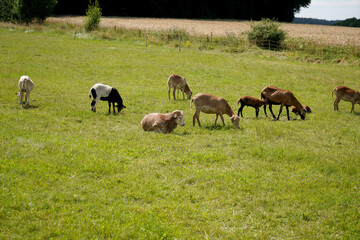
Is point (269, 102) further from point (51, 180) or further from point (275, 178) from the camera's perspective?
point (51, 180)

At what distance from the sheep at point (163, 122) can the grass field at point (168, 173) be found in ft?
1.33

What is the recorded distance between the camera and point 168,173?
9.10 m

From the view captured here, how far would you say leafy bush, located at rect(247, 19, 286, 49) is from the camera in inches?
1604

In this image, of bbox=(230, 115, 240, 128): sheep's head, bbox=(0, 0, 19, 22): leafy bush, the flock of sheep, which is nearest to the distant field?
bbox=(0, 0, 19, 22): leafy bush

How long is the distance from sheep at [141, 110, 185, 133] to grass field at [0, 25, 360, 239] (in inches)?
16.0

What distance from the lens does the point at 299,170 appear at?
9766 millimetres

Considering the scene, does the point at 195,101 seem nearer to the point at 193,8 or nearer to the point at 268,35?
the point at 268,35

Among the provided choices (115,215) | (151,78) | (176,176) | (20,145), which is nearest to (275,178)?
(176,176)

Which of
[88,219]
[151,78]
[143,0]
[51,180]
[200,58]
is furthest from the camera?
[143,0]

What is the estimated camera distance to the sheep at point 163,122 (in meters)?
12.5

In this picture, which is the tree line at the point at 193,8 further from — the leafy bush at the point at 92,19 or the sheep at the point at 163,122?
the sheep at the point at 163,122

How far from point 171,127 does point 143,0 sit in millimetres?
88755

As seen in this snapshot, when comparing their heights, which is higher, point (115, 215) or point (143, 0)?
point (143, 0)

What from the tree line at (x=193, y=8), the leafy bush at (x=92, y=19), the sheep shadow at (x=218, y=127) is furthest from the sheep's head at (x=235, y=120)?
the tree line at (x=193, y=8)
